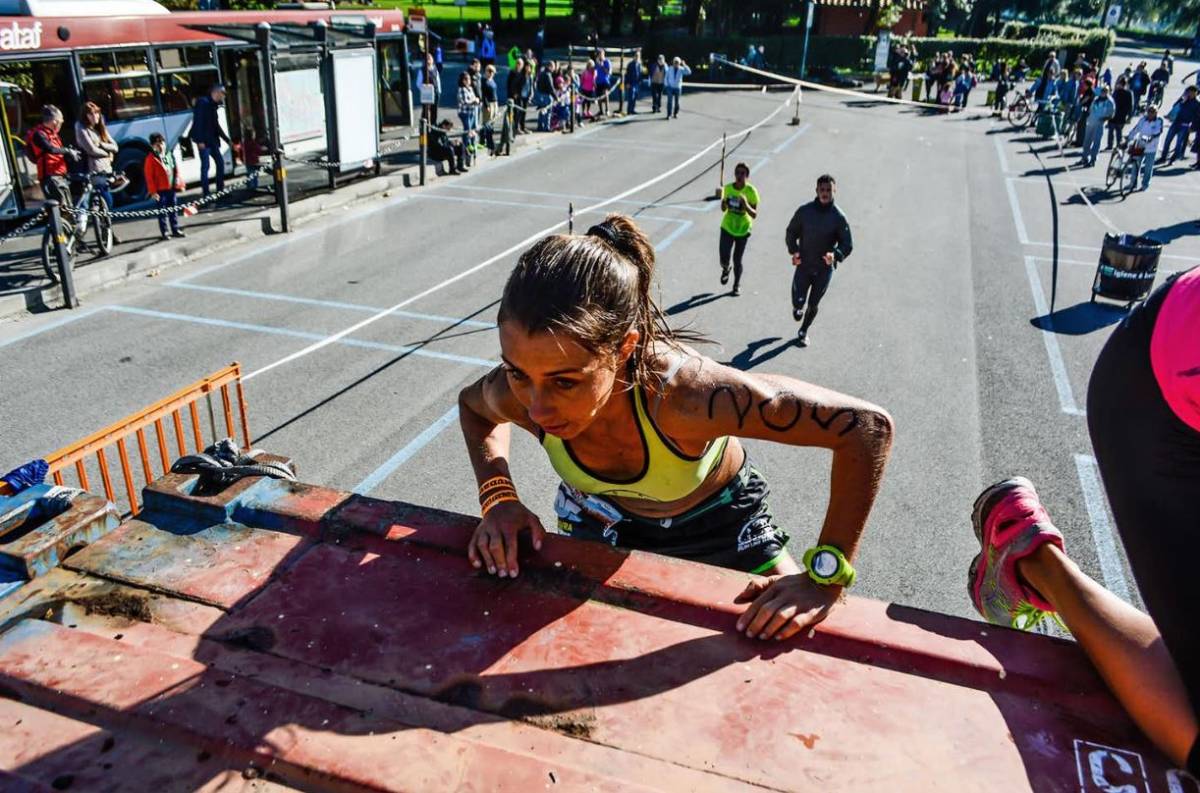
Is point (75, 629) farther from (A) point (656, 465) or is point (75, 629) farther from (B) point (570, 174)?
(B) point (570, 174)

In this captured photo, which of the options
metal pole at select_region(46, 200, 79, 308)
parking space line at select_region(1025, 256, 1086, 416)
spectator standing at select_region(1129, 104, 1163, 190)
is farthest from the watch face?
spectator standing at select_region(1129, 104, 1163, 190)

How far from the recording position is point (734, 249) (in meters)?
11.5

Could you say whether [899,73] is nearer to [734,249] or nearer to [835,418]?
[734,249]

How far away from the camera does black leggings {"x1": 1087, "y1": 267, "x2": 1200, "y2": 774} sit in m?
1.83

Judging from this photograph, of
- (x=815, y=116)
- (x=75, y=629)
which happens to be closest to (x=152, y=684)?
(x=75, y=629)

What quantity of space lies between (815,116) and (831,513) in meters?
29.7

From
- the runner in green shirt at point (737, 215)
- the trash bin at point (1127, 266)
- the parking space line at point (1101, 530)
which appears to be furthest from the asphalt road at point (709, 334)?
the runner in green shirt at point (737, 215)

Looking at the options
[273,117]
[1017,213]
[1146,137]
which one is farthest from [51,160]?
[1146,137]

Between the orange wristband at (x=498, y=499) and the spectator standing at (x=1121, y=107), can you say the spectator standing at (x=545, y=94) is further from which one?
the orange wristband at (x=498, y=499)

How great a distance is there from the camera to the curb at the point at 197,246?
10473 mm

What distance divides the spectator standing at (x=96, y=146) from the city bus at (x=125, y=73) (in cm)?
51

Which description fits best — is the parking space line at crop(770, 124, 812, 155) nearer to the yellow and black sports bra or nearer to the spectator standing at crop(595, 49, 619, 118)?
the spectator standing at crop(595, 49, 619, 118)

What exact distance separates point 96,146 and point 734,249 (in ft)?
29.5

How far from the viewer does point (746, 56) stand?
39.6 m
